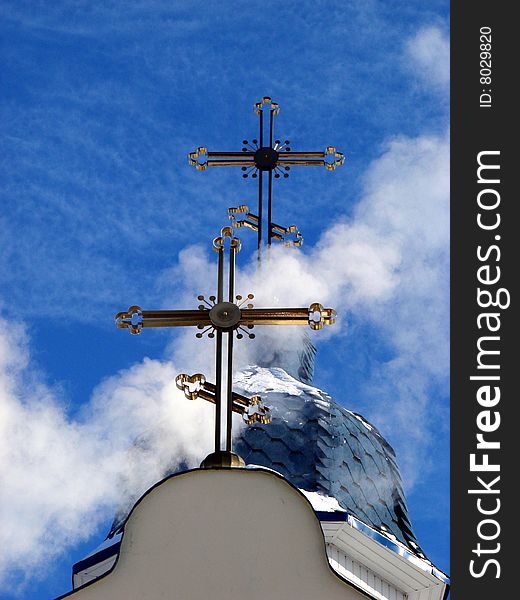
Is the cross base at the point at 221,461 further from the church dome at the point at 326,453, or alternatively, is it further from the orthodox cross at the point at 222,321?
the church dome at the point at 326,453

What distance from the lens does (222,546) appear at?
982 centimetres

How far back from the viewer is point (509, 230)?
13094 millimetres

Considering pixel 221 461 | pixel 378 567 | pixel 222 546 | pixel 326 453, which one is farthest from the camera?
pixel 326 453

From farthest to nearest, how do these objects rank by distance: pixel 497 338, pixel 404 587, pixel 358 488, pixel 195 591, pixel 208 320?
pixel 358 488
pixel 404 587
pixel 497 338
pixel 208 320
pixel 195 591

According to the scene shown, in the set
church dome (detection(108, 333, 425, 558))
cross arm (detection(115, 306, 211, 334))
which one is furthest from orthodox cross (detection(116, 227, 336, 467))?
church dome (detection(108, 333, 425, 558))

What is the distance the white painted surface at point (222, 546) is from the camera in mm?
9688

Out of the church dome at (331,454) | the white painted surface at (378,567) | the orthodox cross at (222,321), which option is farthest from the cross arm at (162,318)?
the church dome at (331,454)

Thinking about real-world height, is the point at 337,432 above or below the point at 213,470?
above

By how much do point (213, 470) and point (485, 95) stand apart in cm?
509

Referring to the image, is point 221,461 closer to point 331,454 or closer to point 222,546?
point 222,546

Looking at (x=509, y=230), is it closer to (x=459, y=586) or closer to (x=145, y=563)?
(x=459, y=586)

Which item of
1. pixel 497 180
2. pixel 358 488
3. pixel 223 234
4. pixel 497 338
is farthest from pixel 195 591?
pixel 358 488

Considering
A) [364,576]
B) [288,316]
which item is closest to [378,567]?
[364,576]

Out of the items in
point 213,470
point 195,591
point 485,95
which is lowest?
point 195,591
